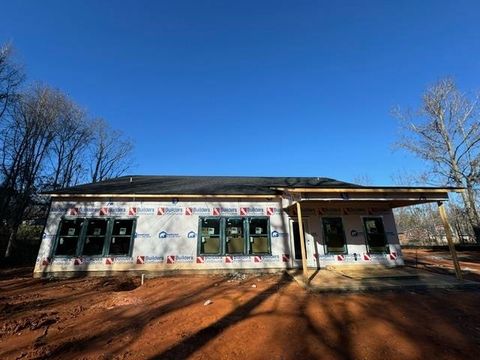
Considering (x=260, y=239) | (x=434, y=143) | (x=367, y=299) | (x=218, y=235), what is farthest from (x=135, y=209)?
(x=434, y=143)

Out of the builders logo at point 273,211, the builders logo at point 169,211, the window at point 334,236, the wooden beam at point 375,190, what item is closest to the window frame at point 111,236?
the builders logo at point 169,211

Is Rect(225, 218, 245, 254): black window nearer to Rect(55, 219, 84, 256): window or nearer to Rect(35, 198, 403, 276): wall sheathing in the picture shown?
Rect(35, 198, 403, 276): wall sheathing

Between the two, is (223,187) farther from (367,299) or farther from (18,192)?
(18,192)

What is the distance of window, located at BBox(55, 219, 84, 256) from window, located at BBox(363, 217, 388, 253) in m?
13.0

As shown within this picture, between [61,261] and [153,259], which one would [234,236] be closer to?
[153,259]

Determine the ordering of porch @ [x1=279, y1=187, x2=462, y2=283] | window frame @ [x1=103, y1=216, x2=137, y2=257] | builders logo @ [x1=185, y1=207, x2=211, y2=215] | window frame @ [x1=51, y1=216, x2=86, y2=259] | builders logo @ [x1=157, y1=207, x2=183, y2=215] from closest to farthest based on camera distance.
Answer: window frame @ [x1=51, y1=216, x2=86, y2=259], window frame @ [x1=103, y1=216, x2=137, y2=257], porch @ [x1=279, y1=187, x2=462, y2=283], builders logo @ [x1=157, y1=207, x2=183, y2=215], builders logo @ [x1=185, y1=207, x2=211, y2=215]

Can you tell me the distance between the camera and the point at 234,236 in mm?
12039

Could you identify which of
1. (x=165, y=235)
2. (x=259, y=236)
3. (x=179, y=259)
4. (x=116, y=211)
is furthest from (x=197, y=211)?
(x=116, y=211)

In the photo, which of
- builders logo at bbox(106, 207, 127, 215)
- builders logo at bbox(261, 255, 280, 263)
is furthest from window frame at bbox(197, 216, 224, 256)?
builders logo at bbox(106, 207, 127, 215)

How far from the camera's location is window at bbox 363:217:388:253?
12352 millimetres

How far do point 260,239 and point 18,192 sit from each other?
60.4 feet

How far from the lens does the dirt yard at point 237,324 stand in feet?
15.4

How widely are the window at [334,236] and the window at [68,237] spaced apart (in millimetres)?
11001

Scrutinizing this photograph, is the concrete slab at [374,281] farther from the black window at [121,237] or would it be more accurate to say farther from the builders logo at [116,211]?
the builders logo at [116,211]
